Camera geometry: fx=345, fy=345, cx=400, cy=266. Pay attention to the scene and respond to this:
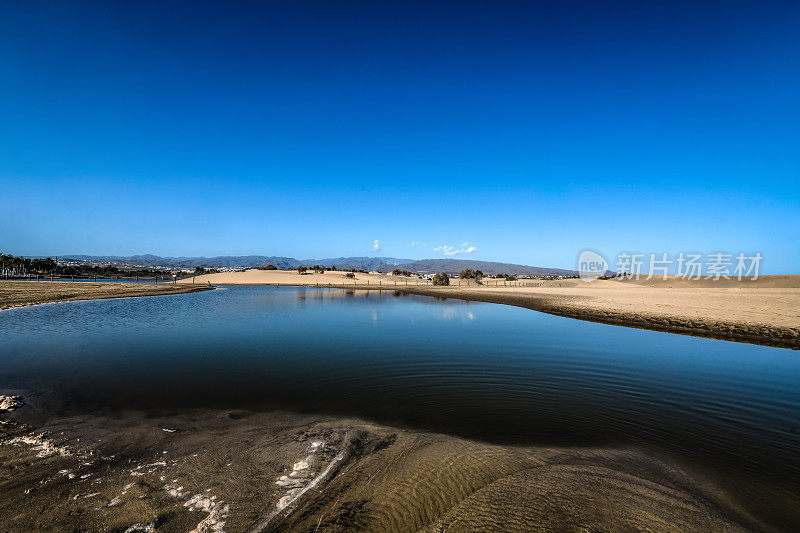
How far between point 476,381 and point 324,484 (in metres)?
6.72

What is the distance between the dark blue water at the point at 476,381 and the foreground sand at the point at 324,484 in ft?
3.61

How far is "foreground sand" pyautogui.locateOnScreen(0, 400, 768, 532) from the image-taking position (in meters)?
4.15

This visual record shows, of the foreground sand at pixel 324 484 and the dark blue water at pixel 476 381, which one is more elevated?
the foreground sand at pixel 324 484

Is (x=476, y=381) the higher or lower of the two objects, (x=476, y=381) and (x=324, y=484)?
the lower

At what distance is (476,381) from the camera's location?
421 inches

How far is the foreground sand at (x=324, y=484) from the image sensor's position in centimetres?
415

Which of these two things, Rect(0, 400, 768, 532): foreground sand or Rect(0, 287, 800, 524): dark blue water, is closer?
Rect(0, 400, 768, 532): foreground sand

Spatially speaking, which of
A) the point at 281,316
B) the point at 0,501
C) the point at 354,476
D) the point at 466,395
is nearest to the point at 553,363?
the point at 466,395

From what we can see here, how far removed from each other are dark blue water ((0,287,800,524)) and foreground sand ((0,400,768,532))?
1.10 metres

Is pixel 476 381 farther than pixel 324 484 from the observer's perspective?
Yes

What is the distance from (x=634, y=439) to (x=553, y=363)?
600 cm

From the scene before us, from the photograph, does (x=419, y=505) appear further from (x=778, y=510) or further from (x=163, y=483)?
(x=778, y=510)

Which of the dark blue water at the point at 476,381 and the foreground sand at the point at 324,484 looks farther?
the dark blue water at the point at 476,381

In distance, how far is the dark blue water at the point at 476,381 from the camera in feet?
23.7
